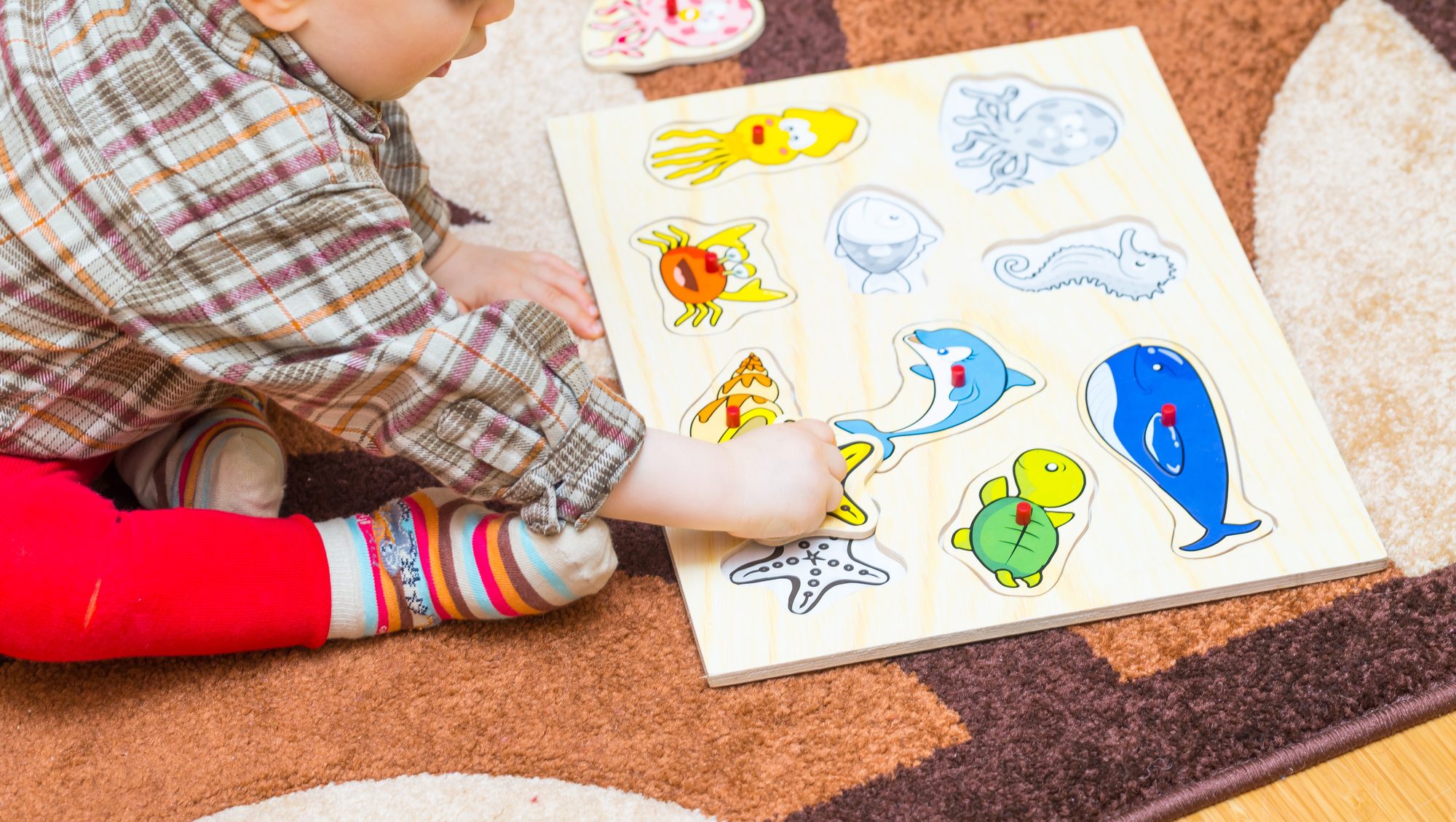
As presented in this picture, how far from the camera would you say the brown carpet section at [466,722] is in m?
0.73

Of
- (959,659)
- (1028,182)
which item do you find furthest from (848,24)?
(959,659)

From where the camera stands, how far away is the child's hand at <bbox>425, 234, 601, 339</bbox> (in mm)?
895

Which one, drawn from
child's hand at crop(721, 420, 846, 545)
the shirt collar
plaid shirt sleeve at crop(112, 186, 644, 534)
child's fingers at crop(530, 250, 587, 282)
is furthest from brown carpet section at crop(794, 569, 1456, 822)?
the shirt collar

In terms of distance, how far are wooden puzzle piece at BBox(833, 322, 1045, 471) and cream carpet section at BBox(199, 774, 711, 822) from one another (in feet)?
0.85

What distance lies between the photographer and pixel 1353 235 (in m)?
0.94

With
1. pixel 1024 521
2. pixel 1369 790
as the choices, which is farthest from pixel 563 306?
pixel 1369 790

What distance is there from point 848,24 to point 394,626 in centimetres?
60

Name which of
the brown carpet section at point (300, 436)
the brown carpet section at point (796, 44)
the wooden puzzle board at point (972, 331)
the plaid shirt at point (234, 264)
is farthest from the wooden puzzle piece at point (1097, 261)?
the brown carpet section at point (300, 436)

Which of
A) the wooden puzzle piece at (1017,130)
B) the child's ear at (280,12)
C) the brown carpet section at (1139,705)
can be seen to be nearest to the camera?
the child's ear at (280,12)

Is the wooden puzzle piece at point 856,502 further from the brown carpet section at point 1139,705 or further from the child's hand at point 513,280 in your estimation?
the child's hand at point 513,280

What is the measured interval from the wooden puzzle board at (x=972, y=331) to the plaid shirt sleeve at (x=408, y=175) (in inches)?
4.4

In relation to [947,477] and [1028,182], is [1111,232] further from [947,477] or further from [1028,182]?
[947,477]

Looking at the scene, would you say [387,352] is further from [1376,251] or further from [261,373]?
[1376,251]

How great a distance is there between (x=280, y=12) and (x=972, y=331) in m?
0.47
